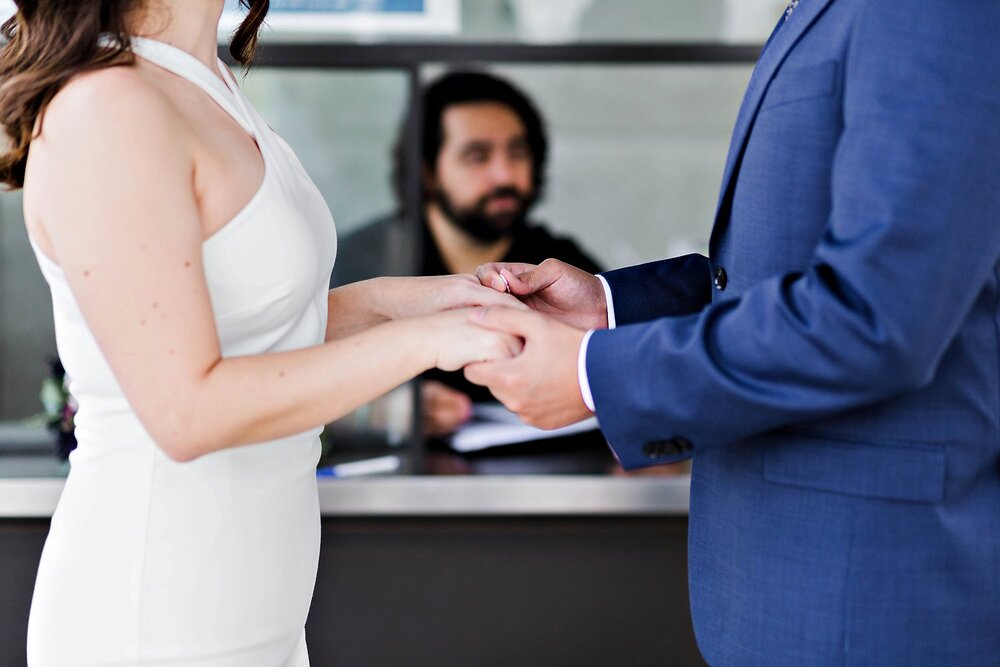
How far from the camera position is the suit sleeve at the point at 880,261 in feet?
3.15

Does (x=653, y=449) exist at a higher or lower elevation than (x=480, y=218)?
higher

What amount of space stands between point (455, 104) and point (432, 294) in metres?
1.72

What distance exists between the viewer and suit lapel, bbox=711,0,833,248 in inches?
44.2

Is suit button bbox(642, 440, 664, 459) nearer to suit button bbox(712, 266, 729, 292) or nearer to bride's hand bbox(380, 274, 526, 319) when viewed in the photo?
suit button bbox(712, 266, 729, 292)

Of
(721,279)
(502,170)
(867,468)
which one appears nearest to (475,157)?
(502,170)

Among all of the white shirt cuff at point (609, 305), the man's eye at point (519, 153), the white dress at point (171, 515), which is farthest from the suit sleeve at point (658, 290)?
the man's eye at point (519, 153)

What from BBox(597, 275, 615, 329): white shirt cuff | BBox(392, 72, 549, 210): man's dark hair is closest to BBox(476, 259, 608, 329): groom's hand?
BBox(597, 275, 615, 329): white shirt cuff

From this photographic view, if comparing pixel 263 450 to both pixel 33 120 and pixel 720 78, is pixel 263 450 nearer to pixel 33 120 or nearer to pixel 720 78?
pixel 33 120

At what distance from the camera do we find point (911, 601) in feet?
3.62

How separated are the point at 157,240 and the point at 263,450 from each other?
313 millimetres

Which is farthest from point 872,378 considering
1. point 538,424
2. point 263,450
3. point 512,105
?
point 512,105

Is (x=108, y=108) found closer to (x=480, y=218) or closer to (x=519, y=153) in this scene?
(x=480, y=218)

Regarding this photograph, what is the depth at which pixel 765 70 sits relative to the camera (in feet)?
3.87

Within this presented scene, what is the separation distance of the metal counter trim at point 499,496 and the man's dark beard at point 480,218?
935 mm
